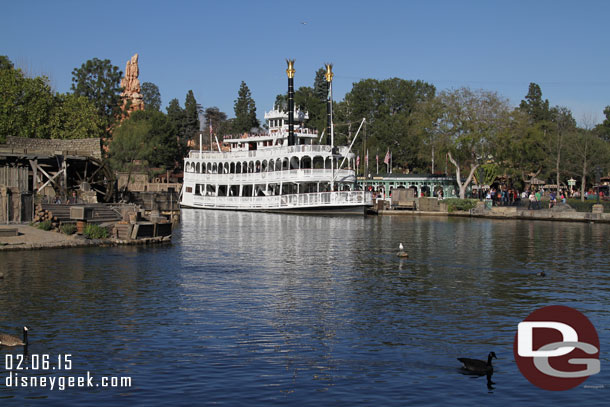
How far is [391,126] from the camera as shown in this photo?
9794 cm

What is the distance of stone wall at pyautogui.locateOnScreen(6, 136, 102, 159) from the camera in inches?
1661

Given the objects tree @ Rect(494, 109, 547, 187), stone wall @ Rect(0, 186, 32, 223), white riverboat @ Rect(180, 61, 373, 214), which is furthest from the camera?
tree @ Rect(494, 109, 547, 187)

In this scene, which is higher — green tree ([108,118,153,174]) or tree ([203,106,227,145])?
tree ([203,106,227,145])

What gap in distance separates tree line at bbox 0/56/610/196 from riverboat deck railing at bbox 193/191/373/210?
1300 centimetres

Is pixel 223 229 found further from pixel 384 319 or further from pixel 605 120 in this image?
pixel 605 120

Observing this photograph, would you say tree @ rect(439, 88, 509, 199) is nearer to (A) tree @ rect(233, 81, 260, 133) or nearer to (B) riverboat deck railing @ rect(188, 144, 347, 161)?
(B) riverboat deck railing @ rect(188, 144, 347, 161)

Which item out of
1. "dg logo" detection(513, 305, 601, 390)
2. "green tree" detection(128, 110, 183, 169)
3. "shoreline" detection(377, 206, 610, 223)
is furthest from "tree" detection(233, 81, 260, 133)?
"dg logo" detection(513, 305, 601, 390)

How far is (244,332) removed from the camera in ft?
48.4

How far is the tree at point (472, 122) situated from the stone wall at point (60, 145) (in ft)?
119

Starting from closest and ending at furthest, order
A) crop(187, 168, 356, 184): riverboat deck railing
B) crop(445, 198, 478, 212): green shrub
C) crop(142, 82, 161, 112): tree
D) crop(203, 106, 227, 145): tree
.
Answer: crop(445, 198, 478, 212): green shrub
crop(187, 168, 356, 184): riverboat deck railing
crop(203, 106, 227, 145): tree
crop(142, 82, 161, 112): tree

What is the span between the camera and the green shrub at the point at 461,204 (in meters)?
59.6

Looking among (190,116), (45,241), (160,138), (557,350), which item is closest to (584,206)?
(45,241)

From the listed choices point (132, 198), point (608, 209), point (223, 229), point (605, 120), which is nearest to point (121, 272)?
point (223, 229)

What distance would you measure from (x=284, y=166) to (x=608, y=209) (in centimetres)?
2962
